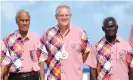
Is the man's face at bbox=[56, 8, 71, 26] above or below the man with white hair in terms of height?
above

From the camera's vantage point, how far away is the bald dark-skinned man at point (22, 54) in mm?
5727

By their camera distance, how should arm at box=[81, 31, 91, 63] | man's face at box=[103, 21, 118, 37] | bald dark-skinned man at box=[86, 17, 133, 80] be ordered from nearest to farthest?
man's face at box=[103, 21, 118, 37]
bald dark-skinned man at box=[86, 17, 133, 80]
arm at box=[81, 31, 91, 63]

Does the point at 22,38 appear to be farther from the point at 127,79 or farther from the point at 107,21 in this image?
the point at 127,79

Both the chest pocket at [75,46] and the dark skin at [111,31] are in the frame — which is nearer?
the dark skin at [111,31]

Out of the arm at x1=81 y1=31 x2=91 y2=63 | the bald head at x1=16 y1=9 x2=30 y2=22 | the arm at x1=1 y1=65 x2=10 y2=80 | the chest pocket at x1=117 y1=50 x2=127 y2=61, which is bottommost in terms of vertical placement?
the arm at x1=1 y1=65 x2=10 y2=80

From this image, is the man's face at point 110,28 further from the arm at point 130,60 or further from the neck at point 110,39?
the arm at point 130,60

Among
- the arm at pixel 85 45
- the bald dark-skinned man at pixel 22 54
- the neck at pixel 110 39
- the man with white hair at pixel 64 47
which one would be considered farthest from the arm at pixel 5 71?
the neck at pixel 110 39

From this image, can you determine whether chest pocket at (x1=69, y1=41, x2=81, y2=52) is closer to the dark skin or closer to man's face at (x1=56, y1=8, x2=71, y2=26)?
man's face at (x1=56, y1=8, x2=71, y2=26)

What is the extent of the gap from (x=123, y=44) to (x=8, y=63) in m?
2.04

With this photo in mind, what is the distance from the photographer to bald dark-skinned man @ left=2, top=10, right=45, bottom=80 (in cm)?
573

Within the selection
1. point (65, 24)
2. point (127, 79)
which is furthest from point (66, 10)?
point (127, 79)

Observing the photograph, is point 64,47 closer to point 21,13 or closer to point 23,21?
point 23,21

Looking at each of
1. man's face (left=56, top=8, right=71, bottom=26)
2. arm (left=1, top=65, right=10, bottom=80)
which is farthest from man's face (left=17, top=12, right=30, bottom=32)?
arm (left=1, top=65, right=10, bottom=80)

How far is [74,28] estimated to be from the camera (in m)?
5.91
